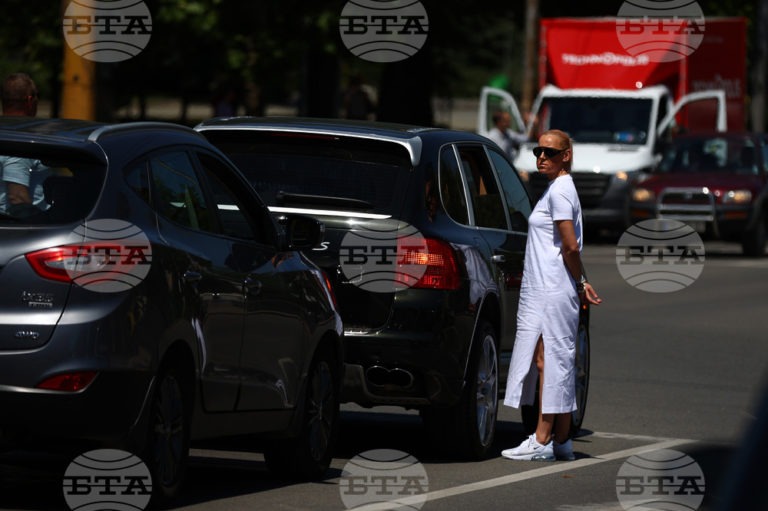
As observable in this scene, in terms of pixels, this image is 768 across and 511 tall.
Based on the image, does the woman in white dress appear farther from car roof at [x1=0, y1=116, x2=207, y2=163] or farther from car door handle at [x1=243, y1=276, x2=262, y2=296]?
car roof at [x1=0, y1=116, x2=207, y2=163]

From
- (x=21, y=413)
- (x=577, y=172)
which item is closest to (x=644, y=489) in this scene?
(x=21, y=413)

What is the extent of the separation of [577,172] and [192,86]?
156 feet

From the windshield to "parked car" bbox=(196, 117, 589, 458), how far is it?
18767 millimetres

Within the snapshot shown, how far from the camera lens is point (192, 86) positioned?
7588cm

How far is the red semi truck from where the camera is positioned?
98.1ft

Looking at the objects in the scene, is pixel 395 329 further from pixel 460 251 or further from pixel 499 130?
pixel 499 130

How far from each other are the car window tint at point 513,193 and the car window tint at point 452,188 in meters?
0.73

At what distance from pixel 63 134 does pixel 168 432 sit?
1.24 meters

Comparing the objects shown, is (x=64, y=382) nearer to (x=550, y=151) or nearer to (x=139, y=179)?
(x=139, y=179)

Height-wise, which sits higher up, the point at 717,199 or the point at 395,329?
the point at 395,329

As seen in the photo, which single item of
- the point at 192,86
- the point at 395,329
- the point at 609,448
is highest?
the point at 395,329

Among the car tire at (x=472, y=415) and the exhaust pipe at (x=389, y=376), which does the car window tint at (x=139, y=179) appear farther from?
the car tire at (x=472, y=415)

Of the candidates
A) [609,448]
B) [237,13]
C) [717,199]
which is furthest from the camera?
[237,13]

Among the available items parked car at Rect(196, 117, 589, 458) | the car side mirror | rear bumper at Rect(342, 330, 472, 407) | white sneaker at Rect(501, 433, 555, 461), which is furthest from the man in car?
white sneaker at Rect(501, 433, 555, 461)
